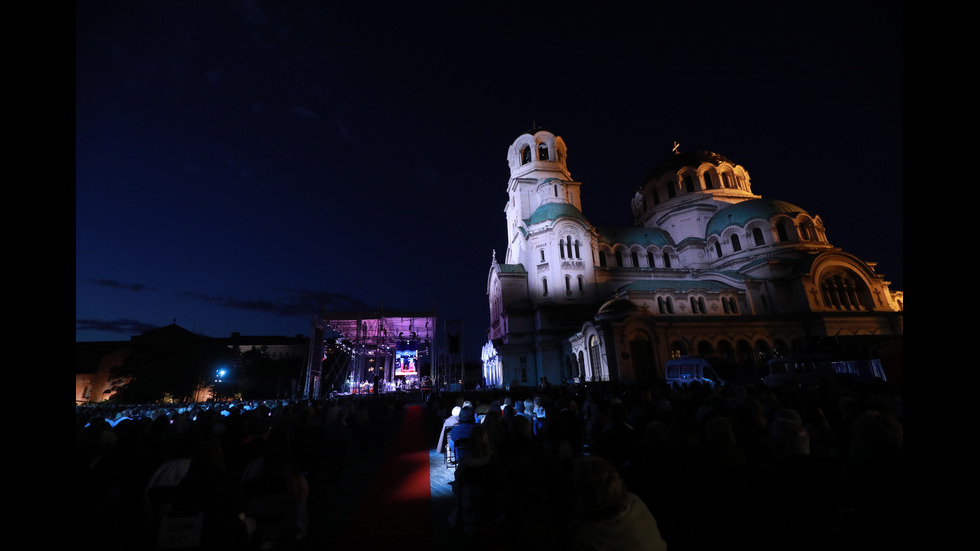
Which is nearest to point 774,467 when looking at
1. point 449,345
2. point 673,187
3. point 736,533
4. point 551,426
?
point 736,533

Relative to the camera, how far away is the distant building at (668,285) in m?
28.4

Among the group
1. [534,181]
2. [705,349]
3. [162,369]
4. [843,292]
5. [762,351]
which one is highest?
[534,181]

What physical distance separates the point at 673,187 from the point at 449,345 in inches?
Answer: 1380

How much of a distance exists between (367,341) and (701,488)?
34237 mm

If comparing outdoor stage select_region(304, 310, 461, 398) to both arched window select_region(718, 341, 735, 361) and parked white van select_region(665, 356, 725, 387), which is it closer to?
parked white van select_region(665, 356, 725, 387)

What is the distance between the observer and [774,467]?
3.17 metres

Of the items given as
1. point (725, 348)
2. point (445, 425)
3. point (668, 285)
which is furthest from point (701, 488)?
point (668, 285)

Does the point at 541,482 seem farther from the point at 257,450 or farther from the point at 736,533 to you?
the point at 257,450

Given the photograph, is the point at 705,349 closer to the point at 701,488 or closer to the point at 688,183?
the point at 688,183

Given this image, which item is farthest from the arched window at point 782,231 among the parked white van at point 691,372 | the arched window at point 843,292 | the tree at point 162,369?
the tree at point 162,369

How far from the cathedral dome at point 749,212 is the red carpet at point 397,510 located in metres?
39.8

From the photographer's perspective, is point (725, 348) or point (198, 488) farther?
point (725, 348)

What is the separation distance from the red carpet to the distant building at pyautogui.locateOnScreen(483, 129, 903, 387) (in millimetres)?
19854

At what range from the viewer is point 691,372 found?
21328 millimetres
